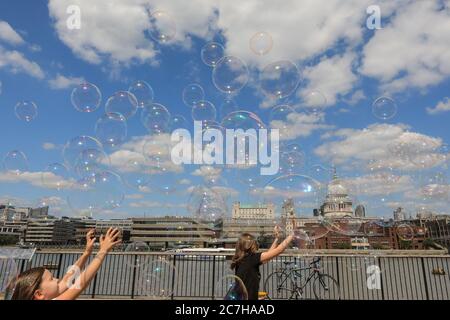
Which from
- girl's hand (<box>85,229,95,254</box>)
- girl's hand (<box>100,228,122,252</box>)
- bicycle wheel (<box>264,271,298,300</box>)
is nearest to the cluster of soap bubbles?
bicycle wheel (<box>264,271,298,300</box>)

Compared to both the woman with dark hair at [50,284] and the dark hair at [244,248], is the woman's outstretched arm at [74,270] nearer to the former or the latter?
the woman with dark hair at [50,284]

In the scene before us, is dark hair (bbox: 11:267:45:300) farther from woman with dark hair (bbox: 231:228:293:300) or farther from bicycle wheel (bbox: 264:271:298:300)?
bicycle wheel (bbox: 264:271:298:300)

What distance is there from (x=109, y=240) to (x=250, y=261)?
181 cm

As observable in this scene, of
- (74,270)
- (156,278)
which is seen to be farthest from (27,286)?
(156,278)

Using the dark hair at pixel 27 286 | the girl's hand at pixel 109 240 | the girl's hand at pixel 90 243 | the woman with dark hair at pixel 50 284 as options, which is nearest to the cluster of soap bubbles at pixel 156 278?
the girl's hand at pixel 90 243

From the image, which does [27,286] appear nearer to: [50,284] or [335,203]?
[50,284]

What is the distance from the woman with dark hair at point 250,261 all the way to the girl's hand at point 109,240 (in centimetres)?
167

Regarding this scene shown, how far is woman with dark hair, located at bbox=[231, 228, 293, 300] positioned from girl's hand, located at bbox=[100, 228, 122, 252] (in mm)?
1670

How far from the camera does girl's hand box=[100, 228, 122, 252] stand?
2822mm

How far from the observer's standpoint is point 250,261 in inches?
157
